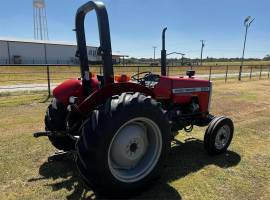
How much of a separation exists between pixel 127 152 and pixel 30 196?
1.26m

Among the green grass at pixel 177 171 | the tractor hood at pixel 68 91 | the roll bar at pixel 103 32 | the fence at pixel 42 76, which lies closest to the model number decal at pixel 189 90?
the green grass at pixel 177 171

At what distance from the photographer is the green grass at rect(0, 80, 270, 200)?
147 inches

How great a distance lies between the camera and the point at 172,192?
375cm

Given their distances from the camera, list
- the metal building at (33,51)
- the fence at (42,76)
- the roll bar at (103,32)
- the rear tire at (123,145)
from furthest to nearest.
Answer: the metal building at (33,51)
the fence at (42,76)
the roll bar at (103,32)
the rear tire at (123,145)

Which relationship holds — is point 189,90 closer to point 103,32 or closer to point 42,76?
point 103,32

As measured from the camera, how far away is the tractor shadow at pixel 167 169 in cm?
370

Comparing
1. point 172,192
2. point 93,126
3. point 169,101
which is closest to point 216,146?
point 169,101

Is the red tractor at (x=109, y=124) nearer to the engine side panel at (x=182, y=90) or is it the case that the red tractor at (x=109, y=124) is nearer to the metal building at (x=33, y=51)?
the engine side panel at (x=182, y=90)

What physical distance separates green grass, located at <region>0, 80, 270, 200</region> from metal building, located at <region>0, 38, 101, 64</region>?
48.3 metres

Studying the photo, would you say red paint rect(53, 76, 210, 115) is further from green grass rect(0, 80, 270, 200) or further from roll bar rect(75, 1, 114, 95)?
green grass rect(0, 80, 270, 200)

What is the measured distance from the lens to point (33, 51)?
195 feet

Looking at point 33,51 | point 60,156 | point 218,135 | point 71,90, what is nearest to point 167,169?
point 218,135

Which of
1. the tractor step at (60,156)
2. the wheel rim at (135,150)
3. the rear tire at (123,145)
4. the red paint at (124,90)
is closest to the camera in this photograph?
the rear tire at (123,145)

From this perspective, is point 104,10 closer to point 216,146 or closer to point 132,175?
point 132,175
